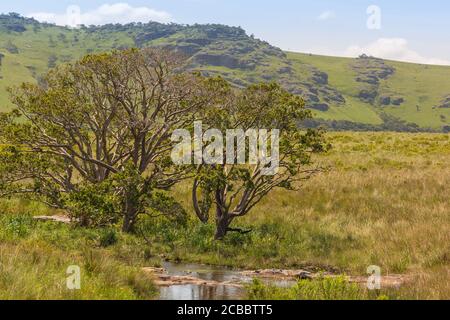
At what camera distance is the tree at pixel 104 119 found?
64.3 feet

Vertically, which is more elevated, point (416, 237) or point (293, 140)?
point (293, 140)

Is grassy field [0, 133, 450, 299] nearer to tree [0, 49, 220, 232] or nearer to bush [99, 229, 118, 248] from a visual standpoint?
bush [99, 229, 118, 248]

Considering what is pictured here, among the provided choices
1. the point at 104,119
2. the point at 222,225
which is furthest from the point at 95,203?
the point at 222,225

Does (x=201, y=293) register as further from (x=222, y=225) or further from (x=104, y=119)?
(x=104, y=119)

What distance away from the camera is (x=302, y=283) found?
37.0 feet

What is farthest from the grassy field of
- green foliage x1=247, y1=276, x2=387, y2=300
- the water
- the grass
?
the water

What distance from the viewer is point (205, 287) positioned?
44.1ft

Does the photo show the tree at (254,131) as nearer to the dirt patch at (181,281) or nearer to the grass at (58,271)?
the grass at (58,271)

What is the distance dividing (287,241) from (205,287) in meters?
6.83

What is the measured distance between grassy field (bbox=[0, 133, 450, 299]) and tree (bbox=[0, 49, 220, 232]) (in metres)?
1.42

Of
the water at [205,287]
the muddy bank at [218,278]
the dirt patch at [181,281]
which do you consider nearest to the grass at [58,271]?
the water at [205,287]

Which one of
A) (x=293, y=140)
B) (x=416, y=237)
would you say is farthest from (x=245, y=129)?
(x=416, y=237)
